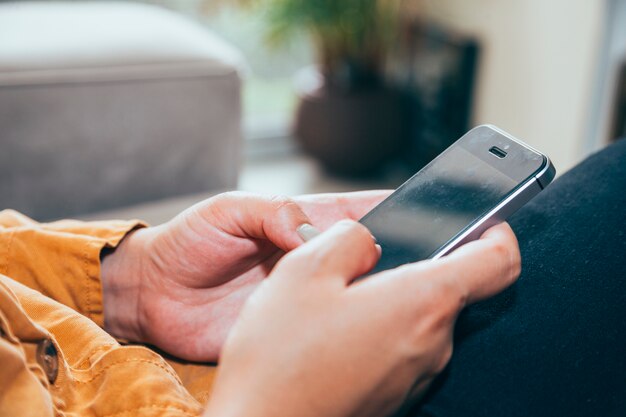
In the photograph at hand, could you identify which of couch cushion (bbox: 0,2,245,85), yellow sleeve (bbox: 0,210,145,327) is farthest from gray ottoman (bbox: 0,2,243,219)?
yellow sleeve (bbox: 0,210,145,327)

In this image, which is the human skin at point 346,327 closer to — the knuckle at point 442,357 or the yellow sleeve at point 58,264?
the knuckle at point 442,357

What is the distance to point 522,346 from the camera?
450mm

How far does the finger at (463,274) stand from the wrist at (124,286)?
0.29 m

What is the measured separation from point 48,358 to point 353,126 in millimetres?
1432

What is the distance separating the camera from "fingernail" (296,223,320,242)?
0.47m

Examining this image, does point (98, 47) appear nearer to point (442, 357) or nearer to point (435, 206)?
point (435, 206)

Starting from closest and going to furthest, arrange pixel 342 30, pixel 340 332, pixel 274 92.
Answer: pixel 340 332 → pixel 342 30 → pixel 274 92

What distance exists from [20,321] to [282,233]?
0.60 feet

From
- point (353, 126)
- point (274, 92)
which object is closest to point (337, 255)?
point (353, 126)

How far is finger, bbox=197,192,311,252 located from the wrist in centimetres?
9

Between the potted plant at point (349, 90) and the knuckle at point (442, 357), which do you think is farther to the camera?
the potted plant at point (349, 90)

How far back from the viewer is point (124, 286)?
23.5 inches

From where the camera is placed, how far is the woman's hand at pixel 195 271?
1.81 feet

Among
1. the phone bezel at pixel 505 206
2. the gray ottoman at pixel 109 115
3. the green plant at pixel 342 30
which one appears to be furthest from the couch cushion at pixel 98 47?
the phone bezel at pixel 505 206
